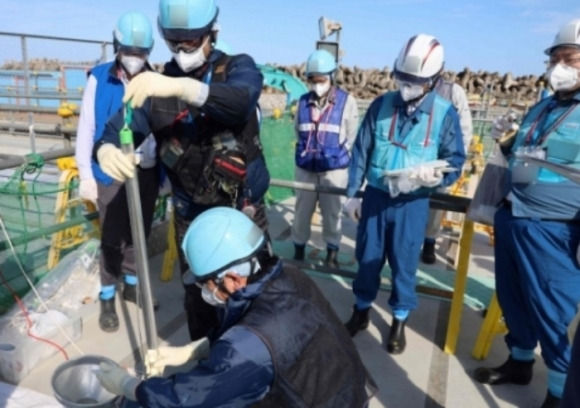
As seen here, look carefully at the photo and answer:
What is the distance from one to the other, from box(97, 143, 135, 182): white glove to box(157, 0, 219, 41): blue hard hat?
22.2 inches

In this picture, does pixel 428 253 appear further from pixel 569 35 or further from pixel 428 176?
pixel 569 35

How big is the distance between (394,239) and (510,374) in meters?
1.00

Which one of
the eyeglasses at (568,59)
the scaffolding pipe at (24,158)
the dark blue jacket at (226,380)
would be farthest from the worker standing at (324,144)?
the dark blue jacket at (226,380)

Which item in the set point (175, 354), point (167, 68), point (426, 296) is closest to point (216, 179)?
point (167, 68)

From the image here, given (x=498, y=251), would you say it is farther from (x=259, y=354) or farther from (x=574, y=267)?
(x=259, y=354)

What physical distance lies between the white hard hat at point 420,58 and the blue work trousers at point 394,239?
→ 0.69 m

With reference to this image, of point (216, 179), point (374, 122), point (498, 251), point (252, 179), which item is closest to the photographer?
point (216, 179)

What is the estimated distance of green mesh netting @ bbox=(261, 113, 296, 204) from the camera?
654 cm

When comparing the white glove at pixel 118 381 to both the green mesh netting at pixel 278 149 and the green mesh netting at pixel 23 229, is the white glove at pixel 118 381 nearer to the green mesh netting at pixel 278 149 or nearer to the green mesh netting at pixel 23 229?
the green mesh netting at pixel 23 229

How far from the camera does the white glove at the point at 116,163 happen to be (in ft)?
5.83

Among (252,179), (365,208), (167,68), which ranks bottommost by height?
(365,208)

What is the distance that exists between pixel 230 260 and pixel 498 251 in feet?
5.51

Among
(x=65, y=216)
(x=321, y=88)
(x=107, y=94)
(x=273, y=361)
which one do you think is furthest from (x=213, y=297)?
(x=321, y=88)

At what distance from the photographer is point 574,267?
2.24m
